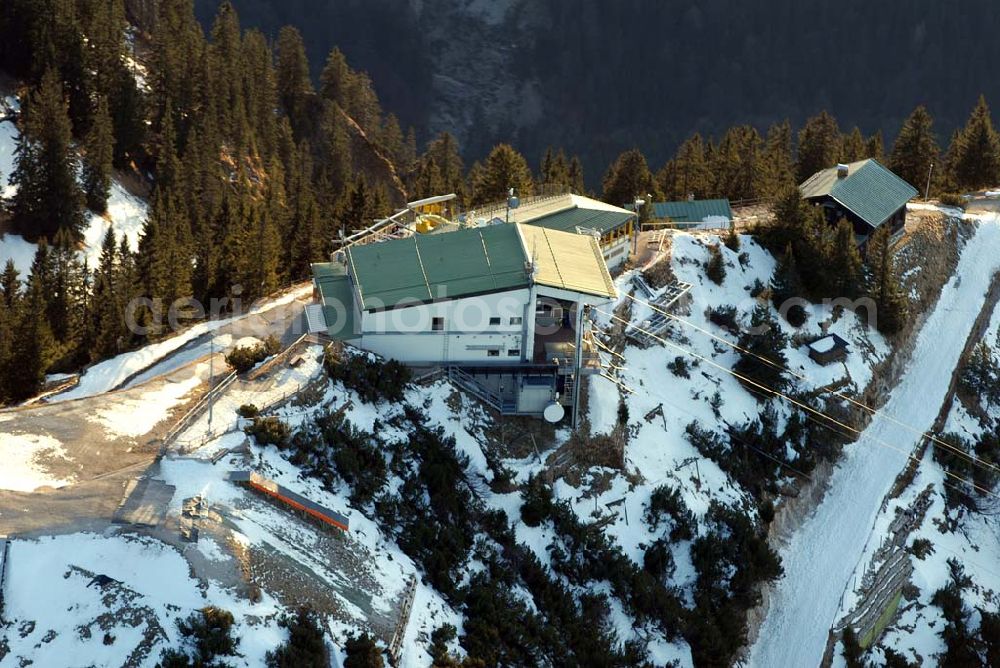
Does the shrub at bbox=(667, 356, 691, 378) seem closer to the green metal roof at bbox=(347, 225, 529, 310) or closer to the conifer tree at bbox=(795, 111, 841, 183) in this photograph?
the green metal roof at bbox=(347, 225, 529, 310)

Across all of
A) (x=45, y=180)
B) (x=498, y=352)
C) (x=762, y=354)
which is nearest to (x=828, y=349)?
(x=762, y=354)

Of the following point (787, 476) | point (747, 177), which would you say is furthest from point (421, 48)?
point (787, 476)

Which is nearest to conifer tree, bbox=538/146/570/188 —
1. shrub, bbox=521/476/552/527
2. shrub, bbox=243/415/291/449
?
shrub, bbox=521/476/552/527

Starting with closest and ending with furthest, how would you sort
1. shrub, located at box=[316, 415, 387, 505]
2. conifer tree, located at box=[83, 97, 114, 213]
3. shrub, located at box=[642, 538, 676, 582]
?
shrub, located at box=[316, 415, 387, 505] → shrub, located at box=[642, 538, 676, 582] → conifer tree, located at box=[83, 97, 114, 213]

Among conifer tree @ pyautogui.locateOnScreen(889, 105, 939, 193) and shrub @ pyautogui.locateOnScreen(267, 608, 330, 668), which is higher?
conifer tree @ pyautogui.locateOnScreen(889, 105, 939, 193)

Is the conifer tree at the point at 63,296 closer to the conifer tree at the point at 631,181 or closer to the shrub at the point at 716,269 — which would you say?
the shrub at the point at 716,269

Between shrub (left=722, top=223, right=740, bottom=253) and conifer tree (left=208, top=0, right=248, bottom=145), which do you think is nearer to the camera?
shrub (left=722, top=223, right=740, bottom=253)

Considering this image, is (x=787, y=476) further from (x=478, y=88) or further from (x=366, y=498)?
(x=478, y=88)
